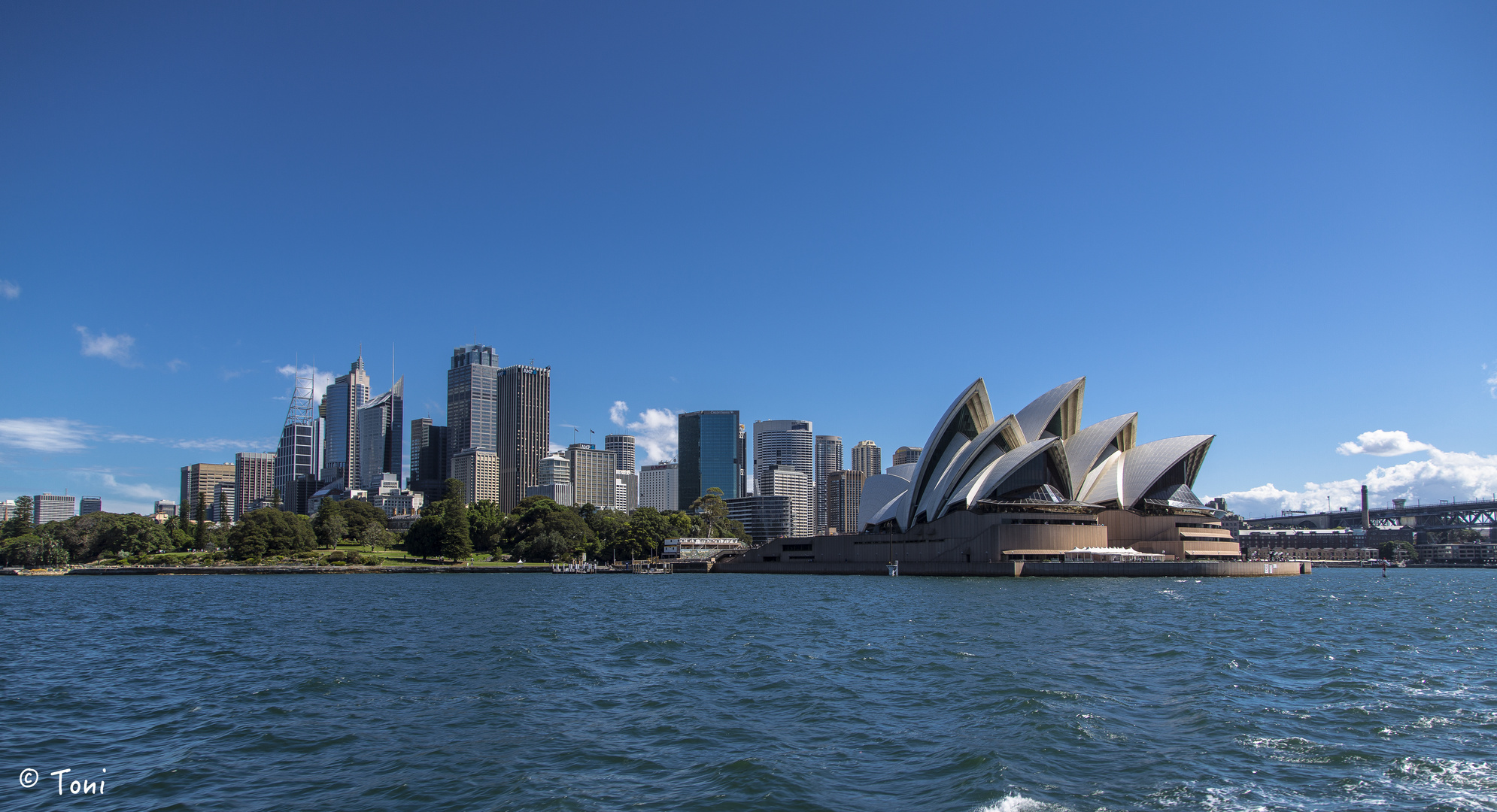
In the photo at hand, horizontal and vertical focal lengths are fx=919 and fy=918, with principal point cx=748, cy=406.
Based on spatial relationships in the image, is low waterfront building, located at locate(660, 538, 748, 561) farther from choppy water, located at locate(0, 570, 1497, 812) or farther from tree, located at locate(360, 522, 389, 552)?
choppy water, located at locate(0, 570, 1497, 812)

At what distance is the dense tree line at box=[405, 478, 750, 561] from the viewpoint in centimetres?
11862

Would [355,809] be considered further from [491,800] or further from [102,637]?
[102,637]

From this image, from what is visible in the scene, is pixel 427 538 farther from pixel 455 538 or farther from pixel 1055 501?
pixel 1055 501

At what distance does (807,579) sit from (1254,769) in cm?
7893

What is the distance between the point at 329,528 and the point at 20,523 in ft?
147

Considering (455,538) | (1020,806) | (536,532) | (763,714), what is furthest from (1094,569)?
(455,538)

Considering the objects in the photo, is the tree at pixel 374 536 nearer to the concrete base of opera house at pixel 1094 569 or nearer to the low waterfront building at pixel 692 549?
the low waterfront building at pixel 692 549

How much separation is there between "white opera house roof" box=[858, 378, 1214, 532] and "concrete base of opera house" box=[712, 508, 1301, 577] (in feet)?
4.31

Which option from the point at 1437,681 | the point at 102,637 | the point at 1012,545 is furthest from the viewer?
the point at 1012,545

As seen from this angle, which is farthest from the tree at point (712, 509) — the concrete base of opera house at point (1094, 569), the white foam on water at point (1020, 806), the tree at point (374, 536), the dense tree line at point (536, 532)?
the white foam on water at point (1020, 806)

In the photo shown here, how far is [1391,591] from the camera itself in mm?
65188

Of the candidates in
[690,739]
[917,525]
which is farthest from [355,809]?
[917,525]

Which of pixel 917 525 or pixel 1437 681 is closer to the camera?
pixel 1437 681

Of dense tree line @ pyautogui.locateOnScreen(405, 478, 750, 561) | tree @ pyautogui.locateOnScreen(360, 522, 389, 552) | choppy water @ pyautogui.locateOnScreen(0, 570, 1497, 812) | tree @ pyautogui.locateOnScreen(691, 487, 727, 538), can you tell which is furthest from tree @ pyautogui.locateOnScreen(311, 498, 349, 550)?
choppy water @ pyautogui.locateOnScreen(0, 570, 1497, 812)
